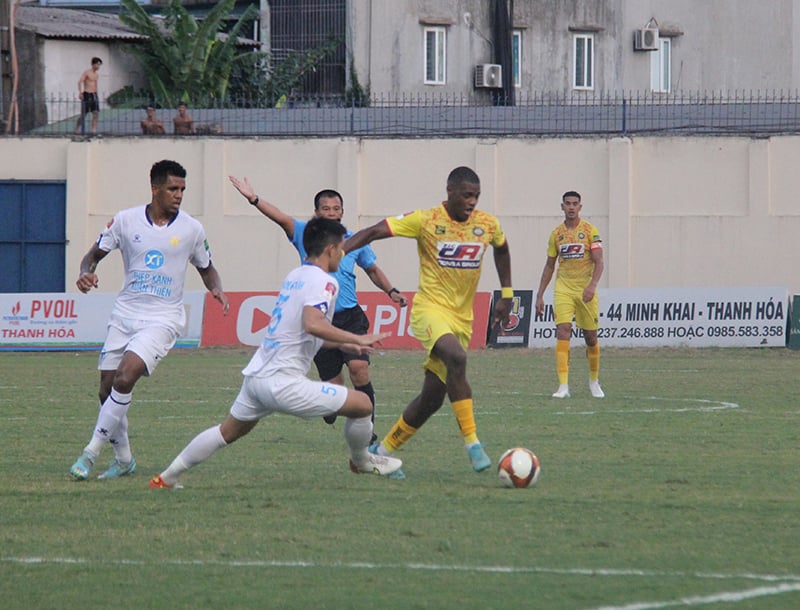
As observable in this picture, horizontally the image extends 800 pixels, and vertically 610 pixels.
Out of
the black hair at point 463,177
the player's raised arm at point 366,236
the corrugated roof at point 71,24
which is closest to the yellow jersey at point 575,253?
the black hair at point 463,177

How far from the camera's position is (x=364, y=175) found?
33.0m

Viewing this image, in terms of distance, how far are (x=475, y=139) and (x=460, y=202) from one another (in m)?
22.9

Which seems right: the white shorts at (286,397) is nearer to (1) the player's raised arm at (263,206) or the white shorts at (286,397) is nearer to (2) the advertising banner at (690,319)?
(1) the player's raised arm at (263,206)

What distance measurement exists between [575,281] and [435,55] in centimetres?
2554

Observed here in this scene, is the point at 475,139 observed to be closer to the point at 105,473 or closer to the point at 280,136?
the point at 280,136

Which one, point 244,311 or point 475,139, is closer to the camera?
point 244,311

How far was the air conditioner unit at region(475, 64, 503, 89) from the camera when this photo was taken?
41594mm

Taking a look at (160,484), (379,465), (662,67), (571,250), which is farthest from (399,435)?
(662,67)

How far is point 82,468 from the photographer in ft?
32.1

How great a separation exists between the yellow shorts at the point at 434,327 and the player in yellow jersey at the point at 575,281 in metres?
6.87

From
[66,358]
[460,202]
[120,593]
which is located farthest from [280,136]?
[120,593]

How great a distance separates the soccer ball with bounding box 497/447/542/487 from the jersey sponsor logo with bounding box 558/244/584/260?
798cm

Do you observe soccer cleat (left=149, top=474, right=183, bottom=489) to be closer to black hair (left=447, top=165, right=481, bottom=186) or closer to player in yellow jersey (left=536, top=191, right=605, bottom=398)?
black hair (left=447, top=165, right=481, bottom=186)

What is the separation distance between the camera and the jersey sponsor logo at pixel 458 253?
1020cm
